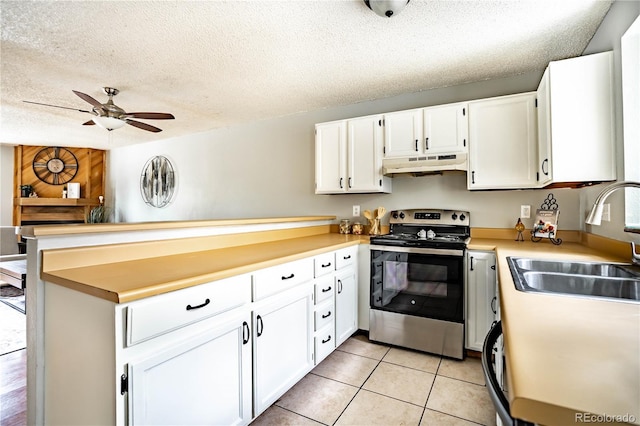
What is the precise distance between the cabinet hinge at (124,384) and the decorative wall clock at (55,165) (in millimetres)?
6995

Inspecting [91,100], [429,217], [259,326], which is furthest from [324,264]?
[91,100]

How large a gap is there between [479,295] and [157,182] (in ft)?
16.9

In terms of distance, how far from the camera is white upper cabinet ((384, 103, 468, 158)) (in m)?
2.66

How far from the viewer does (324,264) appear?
229 cm

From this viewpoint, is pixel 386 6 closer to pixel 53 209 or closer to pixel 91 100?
pixel 91 100

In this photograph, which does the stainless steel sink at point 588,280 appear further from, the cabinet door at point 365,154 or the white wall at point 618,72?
the cabinet door at point 365,154

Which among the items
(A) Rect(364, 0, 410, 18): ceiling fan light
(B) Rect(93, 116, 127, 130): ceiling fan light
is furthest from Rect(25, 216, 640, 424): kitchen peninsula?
(B) Rect(93, 116, 127, 130): ceiling fan light

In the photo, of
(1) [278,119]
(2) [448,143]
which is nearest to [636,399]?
(2) [448,143]

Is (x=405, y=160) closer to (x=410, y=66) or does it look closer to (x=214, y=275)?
(x=410, y=66)

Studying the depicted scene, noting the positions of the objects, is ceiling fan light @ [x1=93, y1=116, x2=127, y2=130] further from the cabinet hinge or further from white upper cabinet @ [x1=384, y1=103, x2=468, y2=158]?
the cabinet hinge

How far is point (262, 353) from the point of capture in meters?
1.68

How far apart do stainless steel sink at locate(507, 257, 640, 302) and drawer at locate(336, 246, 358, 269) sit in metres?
1.19

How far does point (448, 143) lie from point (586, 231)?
120 cm

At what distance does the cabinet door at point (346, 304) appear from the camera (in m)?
2.49
